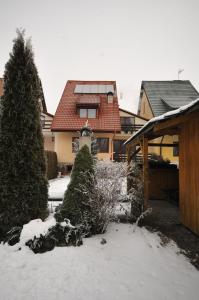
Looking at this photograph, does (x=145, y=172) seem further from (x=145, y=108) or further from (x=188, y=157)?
(x=145, y=108)

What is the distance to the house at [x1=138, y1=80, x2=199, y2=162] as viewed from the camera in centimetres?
2012

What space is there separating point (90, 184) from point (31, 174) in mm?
1515

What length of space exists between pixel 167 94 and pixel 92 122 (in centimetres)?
853

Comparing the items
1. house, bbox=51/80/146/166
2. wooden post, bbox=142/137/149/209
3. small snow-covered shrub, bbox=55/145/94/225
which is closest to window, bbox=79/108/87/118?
house, bbox=51/80/146/166

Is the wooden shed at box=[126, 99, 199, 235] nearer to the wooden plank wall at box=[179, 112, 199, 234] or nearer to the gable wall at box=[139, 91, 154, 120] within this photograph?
the wooden plank wall at box=[179, 112, 199, 234]

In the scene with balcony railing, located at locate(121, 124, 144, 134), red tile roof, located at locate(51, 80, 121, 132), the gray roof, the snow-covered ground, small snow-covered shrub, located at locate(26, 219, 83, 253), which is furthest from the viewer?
balcony railing, located at locate(121, 124, 144, 134)

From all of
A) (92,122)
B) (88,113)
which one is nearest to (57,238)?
(92,122)

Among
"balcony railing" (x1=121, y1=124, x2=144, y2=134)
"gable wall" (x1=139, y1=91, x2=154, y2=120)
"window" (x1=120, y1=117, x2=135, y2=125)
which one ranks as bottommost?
"balcony railing" (x1=121, y1=124, x2=144, y2=134)

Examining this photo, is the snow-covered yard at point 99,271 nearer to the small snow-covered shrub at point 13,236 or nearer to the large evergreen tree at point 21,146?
the small snow-covered shrub at point 13,236

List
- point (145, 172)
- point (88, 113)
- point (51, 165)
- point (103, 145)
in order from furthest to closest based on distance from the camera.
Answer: point (88, 113), point (103, 145), point (51, 165), point (145, 172)

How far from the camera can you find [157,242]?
4754mm

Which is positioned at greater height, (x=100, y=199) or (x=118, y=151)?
(x=118, y=151)

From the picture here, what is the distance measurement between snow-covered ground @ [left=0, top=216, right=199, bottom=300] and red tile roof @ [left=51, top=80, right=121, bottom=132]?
14.9 meters

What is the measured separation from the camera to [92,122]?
19844mm
